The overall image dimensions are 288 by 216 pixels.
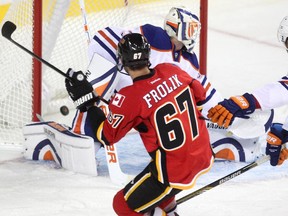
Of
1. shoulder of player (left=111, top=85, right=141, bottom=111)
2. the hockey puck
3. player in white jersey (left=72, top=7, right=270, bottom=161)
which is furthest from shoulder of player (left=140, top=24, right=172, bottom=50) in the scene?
shoulder of player (left=111, top=85, right=141, bottom=111)

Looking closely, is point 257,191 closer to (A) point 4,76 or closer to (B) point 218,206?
(B) point 218,206

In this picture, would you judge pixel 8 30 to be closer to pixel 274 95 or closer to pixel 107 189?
pixel 107 189

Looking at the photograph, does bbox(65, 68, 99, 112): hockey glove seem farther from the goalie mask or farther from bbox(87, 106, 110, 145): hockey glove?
the goalie mask

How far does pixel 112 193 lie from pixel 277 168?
81 centimetres

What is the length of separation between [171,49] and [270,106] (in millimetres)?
716

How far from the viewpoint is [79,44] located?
4.73m

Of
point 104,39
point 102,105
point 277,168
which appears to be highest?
point 104,39

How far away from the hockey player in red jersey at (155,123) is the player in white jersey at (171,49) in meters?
0.96

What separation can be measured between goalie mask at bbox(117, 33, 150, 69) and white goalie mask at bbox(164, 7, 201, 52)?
100 centimetres

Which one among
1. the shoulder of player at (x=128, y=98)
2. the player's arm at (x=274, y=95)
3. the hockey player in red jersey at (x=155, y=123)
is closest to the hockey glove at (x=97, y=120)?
the hockey player in red jersey at (x=155, y=123)

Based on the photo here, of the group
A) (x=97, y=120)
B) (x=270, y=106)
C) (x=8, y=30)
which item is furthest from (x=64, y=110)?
(x=97, y=120)

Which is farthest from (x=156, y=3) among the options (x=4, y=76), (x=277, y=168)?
(x=277, y=168)

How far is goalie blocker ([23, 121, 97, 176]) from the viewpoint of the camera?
3.88m

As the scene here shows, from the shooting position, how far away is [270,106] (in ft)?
11.1
